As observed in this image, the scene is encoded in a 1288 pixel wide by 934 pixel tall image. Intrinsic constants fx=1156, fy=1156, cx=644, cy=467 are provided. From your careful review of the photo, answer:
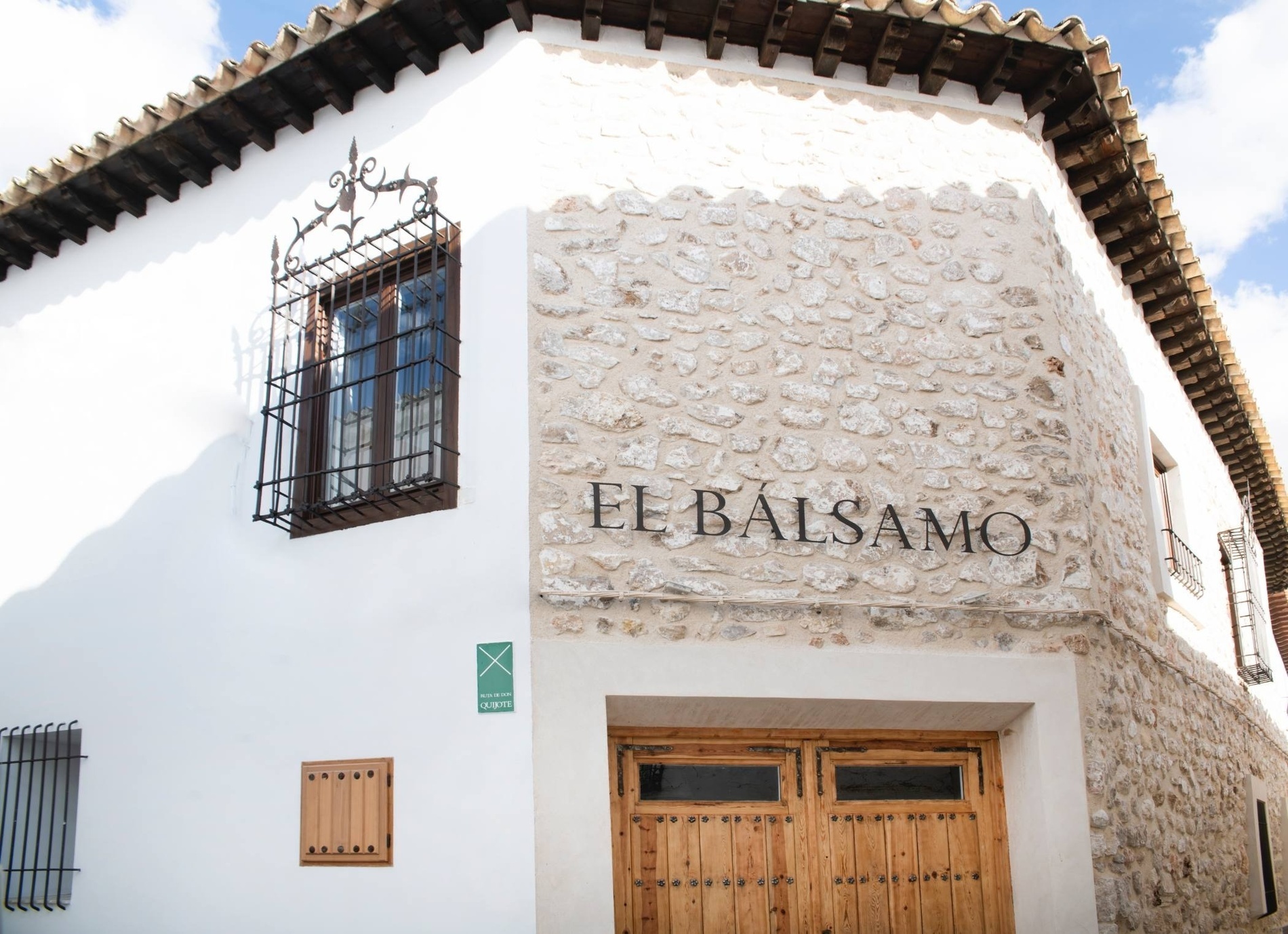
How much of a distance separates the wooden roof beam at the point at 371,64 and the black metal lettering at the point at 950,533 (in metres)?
3.65

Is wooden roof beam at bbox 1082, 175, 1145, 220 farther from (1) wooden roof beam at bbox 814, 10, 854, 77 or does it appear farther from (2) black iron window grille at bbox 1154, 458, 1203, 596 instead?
(1) wooden roof beam at bbox 814, 10, 854, 77

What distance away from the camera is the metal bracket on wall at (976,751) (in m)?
5.82

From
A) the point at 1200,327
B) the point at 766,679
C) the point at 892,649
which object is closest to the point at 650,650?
the point at 766,679

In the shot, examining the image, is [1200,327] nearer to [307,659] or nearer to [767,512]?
[767,512]

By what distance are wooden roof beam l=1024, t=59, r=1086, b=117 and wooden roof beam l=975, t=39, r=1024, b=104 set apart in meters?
0.17

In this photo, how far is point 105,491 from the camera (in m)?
6.83

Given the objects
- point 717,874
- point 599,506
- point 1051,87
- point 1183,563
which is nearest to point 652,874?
point 717,874

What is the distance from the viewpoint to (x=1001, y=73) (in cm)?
633

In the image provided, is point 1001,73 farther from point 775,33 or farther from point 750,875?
point 750,875

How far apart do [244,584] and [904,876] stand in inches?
142

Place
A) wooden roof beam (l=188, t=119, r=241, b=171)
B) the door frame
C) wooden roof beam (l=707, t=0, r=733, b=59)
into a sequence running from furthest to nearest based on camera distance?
1. wooden roof beam (l=188, t=119, r=241, b=171)
2. wooden roof beam (l=707, t=0, r=733, b=59)
3. the door frame

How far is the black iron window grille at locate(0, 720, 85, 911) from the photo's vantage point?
6.49m

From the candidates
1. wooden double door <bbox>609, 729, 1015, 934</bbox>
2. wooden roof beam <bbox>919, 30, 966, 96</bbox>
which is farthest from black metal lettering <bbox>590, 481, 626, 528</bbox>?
wooden roof beam <bbox>919, 30, 966, 96</bbox>

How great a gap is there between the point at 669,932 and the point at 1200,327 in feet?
20.0
